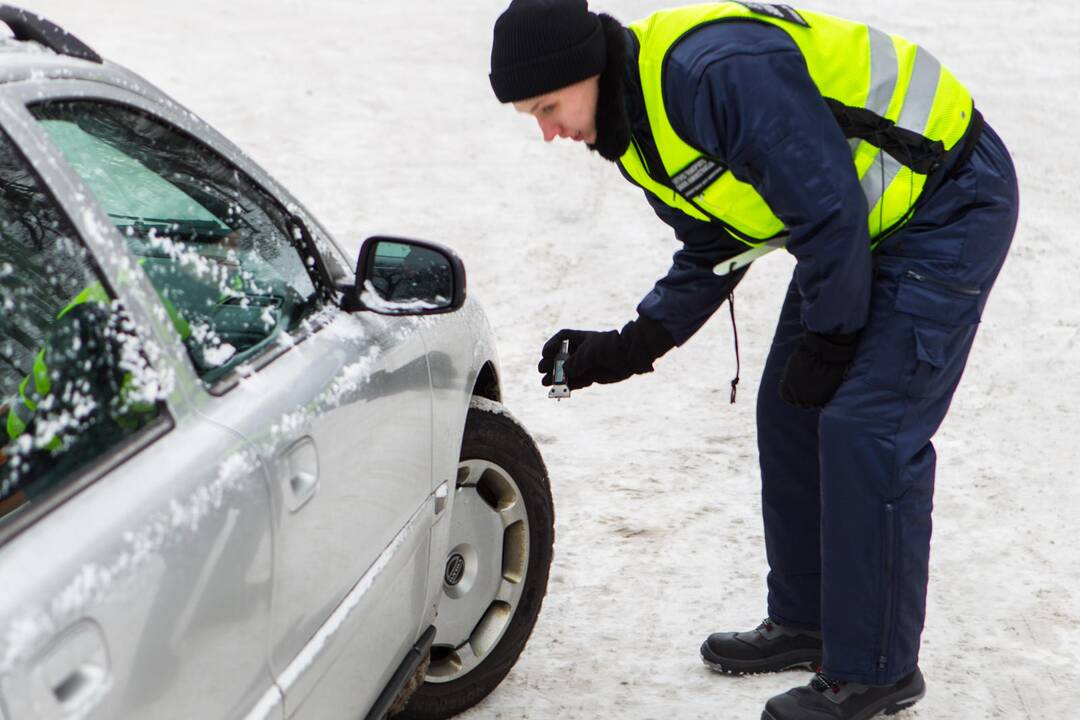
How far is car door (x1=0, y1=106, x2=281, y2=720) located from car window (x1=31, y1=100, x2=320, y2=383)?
119mm

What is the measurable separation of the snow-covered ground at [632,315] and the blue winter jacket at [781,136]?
1266 mm

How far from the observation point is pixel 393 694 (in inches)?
104

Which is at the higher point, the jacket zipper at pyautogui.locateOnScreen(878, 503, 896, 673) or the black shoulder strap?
the black shoulder strap

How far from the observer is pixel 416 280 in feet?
8.71

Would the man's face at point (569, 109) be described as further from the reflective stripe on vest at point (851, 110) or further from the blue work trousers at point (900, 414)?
the blue work trousers at point (900, 414)

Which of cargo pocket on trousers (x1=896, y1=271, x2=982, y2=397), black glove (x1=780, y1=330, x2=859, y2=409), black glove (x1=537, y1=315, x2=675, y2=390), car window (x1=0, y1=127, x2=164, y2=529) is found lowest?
black glove (x1=537, y1=315, x2=675, y2=390)

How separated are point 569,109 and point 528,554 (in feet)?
3.68

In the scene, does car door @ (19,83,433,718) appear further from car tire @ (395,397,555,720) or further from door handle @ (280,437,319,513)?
car tire @ (395,397,555,720)

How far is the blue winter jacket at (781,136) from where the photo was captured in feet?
8.48

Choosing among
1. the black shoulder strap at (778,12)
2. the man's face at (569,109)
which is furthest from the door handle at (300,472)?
the black shoulder strap at (778,12)

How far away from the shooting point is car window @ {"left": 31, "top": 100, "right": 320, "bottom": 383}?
202cm

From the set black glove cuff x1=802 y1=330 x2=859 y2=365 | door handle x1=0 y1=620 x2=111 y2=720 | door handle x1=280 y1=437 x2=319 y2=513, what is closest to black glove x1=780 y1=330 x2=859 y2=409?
black glove cuff x1=802 y1=330 x2=859 y2=365

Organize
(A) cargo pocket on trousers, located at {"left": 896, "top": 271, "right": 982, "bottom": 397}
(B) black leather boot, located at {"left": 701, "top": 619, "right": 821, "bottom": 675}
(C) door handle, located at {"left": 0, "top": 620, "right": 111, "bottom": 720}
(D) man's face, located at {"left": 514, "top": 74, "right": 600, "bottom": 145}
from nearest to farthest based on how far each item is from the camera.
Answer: (C) door handle, located at {"left": 0, "top": 620, "right": 111, "bottom": 720} < (D) man's face, located at {"left": 514, "top": 74, "right": 600, "bottom": 145} < (A) cargo pocket on trousers, located at {"left": 896, "top": 271, "right": 982, "bottom": 397} < (B) black leather boot, located at {"left": 701, "top": 619, "right": 821, "bottom": 675}

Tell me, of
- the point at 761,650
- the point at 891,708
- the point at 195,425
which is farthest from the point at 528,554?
the point at 195,425
